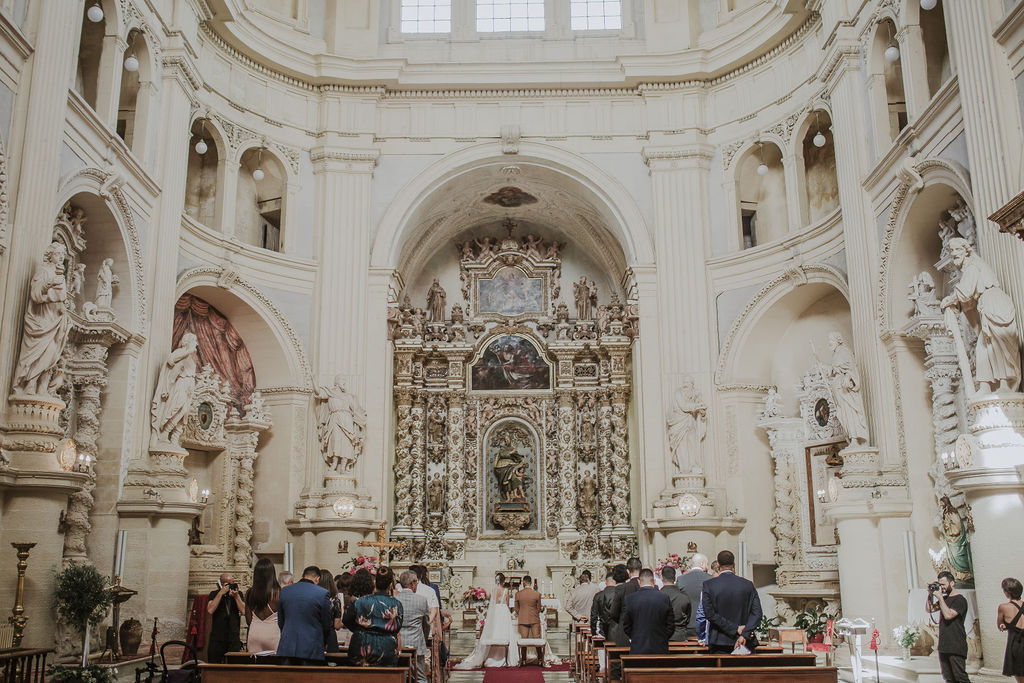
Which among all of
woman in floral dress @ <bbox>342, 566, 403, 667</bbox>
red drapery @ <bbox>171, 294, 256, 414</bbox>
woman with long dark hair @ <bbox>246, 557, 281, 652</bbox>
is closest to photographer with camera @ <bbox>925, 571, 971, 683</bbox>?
woman in floral dress @ <bbox>342, 566, 403, 667</bbox>

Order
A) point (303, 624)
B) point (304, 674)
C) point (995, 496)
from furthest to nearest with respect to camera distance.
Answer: point (995, 496) < point (303, 624) < point (304, 674)

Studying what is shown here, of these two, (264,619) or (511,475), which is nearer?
(264,619)

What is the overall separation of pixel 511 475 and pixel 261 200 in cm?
856

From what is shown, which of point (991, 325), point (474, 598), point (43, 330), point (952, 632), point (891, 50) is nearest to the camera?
point (952, 632)

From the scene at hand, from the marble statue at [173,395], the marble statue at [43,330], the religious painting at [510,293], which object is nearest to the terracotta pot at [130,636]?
the marble statue at [173,395]

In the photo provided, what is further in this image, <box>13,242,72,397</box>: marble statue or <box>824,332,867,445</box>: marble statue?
<box>824,332,867,445</box>: marble statue

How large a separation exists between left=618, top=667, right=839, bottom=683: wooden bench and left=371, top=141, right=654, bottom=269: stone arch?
13.7 m

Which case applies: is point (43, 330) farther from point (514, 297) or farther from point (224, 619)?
point (514, 297)

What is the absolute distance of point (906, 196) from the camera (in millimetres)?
13734

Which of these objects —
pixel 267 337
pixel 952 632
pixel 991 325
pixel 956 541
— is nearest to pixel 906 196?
pixel 991 325

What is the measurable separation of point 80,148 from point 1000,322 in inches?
462

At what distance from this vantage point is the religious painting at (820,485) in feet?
55.9

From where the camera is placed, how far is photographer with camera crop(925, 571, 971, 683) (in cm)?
899

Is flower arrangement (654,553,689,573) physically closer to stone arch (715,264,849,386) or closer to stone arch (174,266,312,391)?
stone arch (715,264,849,386)
